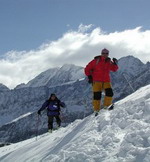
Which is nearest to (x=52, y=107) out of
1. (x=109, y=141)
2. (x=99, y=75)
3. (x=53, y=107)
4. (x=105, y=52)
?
(x=53, y=107)

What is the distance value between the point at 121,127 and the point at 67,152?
1822 mm

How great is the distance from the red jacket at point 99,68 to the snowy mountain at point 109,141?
2.26 metres

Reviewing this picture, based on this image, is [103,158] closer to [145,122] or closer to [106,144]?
[106,144]

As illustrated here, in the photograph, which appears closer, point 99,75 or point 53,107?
point 99,75

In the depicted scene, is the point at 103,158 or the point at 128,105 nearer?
the point at 103,158

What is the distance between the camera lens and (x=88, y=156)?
11188 mm

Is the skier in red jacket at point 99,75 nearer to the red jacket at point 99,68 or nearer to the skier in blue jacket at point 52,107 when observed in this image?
the red jacket at point 99,68

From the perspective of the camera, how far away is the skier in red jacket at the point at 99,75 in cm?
1638

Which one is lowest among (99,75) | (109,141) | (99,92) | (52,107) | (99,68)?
(109,141)

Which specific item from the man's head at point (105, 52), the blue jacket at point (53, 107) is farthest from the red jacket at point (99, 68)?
the blue jacket at point (53, 107)

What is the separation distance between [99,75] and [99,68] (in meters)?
0.28

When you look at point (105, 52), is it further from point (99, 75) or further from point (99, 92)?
point (99, 92)

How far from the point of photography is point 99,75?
16.4 m

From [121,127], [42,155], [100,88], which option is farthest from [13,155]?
[121,127]
